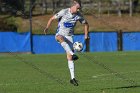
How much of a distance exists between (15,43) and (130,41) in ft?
29.6

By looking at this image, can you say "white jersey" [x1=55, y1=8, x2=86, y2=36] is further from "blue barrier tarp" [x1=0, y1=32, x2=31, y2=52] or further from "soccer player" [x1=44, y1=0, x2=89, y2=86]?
"blue barrier tarp" [x1=0, y1=32, x2=31, y2=52]

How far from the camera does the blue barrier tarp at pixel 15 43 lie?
4406cm

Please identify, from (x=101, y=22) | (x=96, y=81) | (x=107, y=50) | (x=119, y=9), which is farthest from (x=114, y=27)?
(x=96, y=81)

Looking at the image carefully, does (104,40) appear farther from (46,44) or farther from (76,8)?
(76,8)

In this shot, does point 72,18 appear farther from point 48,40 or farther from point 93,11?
point 93,11

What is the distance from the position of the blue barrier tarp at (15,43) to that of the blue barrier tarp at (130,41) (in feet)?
24.9

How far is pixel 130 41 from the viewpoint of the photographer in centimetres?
4541

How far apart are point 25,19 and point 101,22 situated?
8.21 m

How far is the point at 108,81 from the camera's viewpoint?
18172 mm

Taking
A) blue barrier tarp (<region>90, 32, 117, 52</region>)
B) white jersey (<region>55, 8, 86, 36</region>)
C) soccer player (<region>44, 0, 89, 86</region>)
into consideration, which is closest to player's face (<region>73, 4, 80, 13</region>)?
soccer player (<region>44, 0, 89, 86</region>)

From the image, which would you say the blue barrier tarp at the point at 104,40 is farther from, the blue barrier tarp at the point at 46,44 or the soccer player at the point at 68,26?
the soccer player at the point at 68,26

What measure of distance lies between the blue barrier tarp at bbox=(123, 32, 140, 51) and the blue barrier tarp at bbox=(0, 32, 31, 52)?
759 centimetres

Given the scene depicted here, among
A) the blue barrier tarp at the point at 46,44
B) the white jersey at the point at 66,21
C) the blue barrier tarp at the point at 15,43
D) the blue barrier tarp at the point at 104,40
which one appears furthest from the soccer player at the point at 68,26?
the blue barrier tarp at the point at 104,40

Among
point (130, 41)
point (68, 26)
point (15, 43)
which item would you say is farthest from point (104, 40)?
point (68, 26)
